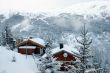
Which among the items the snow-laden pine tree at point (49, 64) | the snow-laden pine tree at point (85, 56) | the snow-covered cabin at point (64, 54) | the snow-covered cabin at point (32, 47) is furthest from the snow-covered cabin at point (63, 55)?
the snow-laden pine tree at point (85, 56)

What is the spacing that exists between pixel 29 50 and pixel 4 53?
82.9 feet

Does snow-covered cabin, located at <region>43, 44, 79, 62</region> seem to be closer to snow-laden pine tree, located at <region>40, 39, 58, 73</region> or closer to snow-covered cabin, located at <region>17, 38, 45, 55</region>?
snow-covered cabin, located at <region>17, 38, 45, 55</region>

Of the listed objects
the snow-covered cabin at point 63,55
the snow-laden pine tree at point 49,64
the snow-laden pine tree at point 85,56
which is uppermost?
the snow-laden pine tree at point 85,56

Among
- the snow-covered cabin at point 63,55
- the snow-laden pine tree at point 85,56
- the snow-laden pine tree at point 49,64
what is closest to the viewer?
the snow-laden pine tree at point 85,56

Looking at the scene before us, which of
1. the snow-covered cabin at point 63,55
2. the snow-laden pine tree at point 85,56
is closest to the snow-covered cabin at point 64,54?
the snow-covered cabin at point 63,55

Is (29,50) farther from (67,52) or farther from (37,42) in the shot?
(67,52)

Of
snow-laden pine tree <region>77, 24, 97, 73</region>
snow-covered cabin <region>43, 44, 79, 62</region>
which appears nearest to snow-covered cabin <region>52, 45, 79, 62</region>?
snow-covered cabin <region>43, 44, 79, 62</region>

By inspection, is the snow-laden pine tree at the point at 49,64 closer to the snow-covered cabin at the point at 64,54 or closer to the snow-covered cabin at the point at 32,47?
the snow-covered cabin at the point at 64,54

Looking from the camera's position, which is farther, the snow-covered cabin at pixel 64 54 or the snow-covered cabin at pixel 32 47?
the snow-covered cabin at pixel 32 47

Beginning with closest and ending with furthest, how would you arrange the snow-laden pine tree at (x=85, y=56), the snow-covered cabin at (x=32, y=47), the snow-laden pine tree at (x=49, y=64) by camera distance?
the snow-laden pine tree at (x=85, y=56)
the snow-laden pine tree at (x=49, y=64)
the snow-covered cabin at (x=32, y=47)

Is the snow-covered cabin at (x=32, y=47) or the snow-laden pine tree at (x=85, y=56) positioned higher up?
the snow-laden pine tree at (x=85, y=56)

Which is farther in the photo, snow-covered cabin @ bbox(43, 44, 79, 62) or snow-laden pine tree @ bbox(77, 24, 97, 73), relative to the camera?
snow-covered cabin @ bbox(43, 44, 79, 62)

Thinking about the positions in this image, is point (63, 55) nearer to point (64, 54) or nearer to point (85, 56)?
point (64, 54)

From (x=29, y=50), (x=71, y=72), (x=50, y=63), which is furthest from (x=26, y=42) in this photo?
(x=71, y=72)
